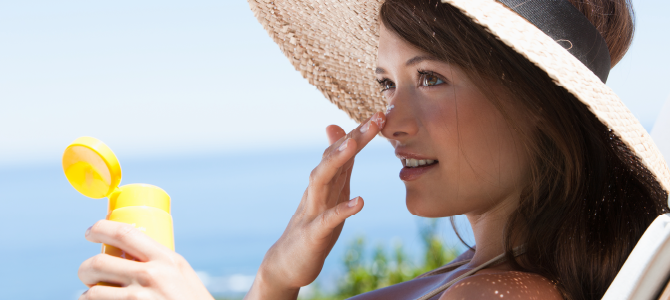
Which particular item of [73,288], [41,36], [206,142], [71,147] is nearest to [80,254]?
[73,288]

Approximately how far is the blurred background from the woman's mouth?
11347 millimetres

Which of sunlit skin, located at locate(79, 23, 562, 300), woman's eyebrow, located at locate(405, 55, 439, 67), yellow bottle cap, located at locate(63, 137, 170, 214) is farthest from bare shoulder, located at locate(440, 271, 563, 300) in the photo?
yellow bottle cap, located at locate(63, 137, 170, 214)

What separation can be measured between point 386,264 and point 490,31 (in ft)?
10.5

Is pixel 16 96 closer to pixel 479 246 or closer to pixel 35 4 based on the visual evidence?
pixel 35 4

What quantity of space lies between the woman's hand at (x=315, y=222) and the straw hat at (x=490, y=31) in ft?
1.16

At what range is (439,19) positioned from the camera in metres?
1.07

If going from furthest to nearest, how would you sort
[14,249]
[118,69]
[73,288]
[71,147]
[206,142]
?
[206,142]
[118,69]
[14,249]
[73,288]
[71,147]

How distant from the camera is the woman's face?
110cm

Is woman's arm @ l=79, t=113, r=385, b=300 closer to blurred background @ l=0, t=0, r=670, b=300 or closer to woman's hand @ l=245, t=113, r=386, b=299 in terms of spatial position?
woman's hand @ l=245, t=113, r=386, b=299

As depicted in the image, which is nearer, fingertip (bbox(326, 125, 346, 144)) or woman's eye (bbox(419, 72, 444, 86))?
woman's eye (bbox(419, 72, 444, 86))

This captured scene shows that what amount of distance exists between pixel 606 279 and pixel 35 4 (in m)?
42.7

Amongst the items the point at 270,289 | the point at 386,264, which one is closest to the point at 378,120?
the point at 270,289

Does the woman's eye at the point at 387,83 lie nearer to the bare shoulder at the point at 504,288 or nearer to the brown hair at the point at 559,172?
the brown hair at the point at 559,172

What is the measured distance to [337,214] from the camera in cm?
118
